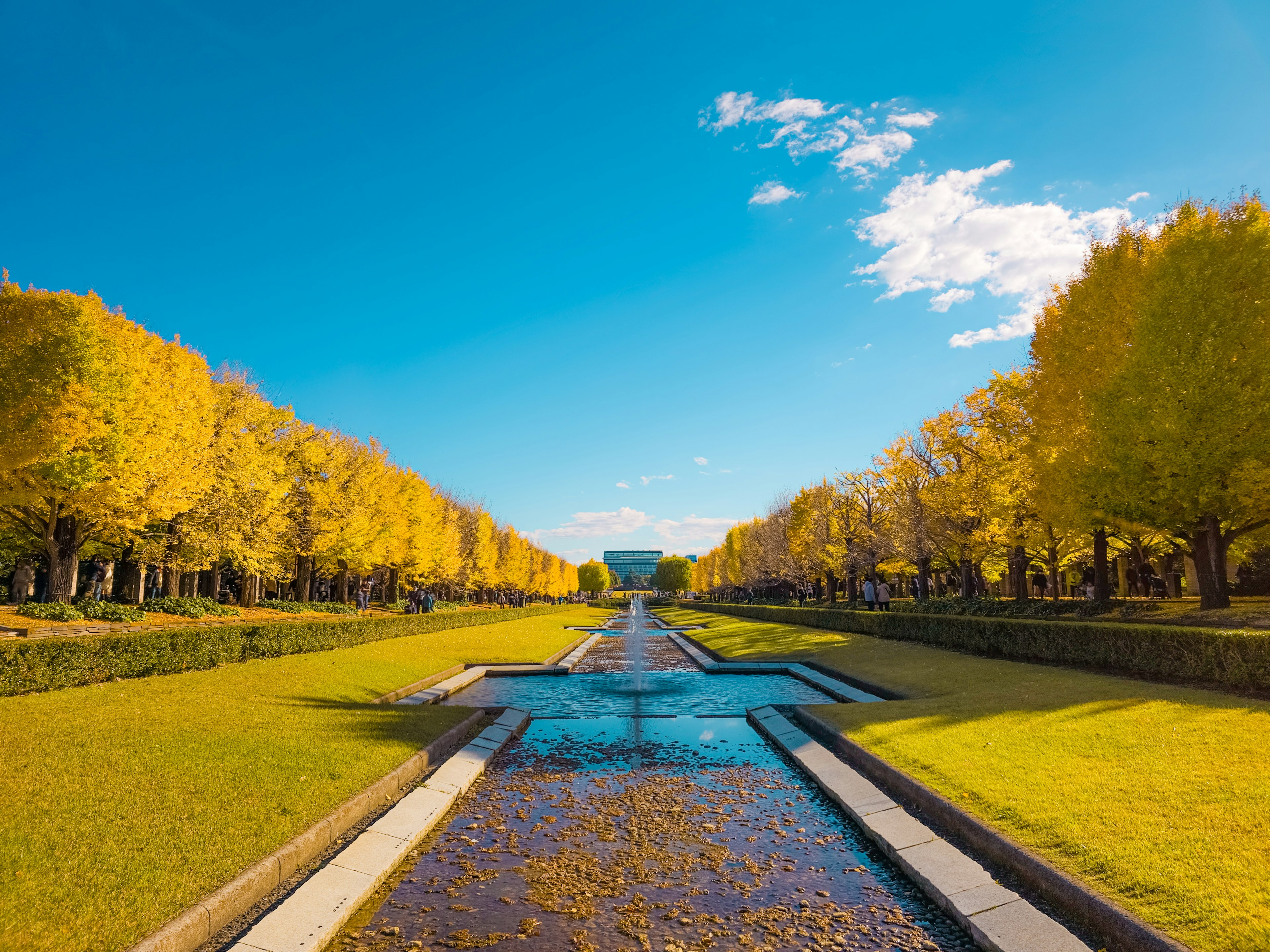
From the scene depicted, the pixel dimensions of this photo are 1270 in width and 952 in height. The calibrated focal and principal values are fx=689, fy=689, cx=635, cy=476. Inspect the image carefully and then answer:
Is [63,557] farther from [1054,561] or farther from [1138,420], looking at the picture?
[1054,561]

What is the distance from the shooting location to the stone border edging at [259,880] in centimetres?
449

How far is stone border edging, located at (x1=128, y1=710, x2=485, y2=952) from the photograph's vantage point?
177 inches

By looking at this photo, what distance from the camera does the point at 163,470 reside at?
71.8 feet

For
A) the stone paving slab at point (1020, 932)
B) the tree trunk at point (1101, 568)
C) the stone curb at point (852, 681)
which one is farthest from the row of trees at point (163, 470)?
the tree trunk at point (1101, 568)

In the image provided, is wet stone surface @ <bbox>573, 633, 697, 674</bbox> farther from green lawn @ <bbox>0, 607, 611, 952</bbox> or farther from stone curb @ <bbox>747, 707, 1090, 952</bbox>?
stone curb @ <bbox>747, 707, 1090, 952</bbox>

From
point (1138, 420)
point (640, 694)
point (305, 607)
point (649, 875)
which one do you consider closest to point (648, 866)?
point (649, 875)

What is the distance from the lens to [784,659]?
21078 millimetres

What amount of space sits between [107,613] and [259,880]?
19.4 meters

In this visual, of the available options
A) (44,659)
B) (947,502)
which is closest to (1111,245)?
(947,502)

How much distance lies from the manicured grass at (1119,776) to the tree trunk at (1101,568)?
8.71 metres

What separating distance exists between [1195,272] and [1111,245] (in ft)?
15.1

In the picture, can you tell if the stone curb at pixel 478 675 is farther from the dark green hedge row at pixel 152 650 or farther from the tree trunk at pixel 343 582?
the tree trunk at pixel 343 582

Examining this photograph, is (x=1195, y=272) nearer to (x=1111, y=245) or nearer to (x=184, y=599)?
(x=1111, y=245)

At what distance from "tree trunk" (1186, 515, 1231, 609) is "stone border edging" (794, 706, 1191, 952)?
43.8ft
